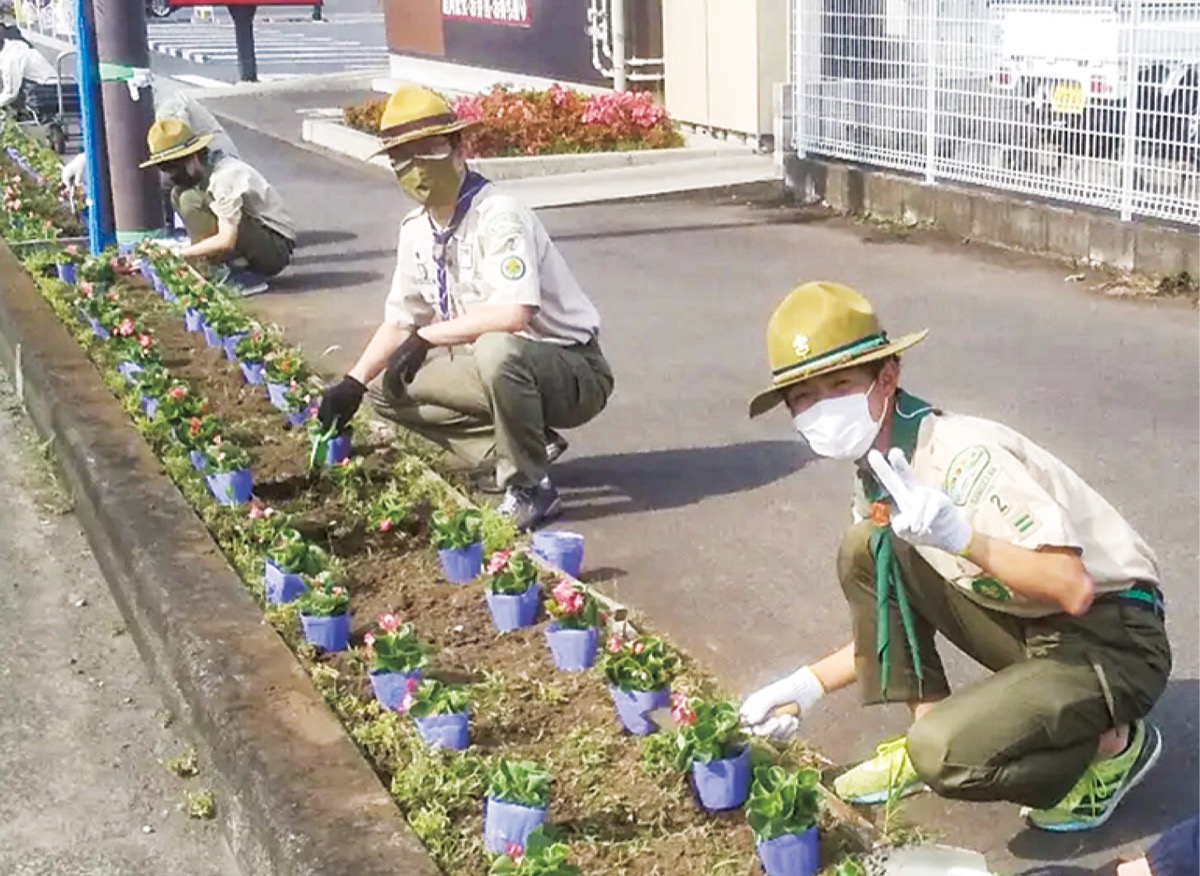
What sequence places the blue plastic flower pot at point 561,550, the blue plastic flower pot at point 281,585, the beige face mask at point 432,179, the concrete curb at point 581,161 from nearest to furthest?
the blue plastic flower pot at point 281,585, the blue plastic flower pot at point 561,550, the beige face mask at point 432,179, the concrete curb at point 581,161

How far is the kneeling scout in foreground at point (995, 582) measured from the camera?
3072mm

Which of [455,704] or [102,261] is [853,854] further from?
[102,261]

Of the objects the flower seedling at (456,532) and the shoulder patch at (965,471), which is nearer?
the shoulder patch at (965,471)

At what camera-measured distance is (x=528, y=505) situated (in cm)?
547

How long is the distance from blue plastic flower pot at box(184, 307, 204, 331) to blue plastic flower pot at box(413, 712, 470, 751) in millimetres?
4501

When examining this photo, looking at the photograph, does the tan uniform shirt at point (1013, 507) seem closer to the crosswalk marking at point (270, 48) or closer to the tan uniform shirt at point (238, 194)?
the tan uniform shirt at point (238, 194)

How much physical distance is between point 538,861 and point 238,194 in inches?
259

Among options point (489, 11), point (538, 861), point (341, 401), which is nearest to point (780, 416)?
point (341, 401)

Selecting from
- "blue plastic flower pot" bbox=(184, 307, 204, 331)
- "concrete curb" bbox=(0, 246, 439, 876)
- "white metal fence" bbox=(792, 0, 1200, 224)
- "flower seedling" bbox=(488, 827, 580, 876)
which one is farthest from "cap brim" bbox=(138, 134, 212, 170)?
"flower seedling" bbox=(488, 827, 580, 876)

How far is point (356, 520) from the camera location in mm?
5383

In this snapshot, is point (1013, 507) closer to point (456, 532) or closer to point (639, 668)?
point (639, 668)

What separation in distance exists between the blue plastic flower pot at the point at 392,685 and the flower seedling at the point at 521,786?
694mm

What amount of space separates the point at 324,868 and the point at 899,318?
18.8 ft

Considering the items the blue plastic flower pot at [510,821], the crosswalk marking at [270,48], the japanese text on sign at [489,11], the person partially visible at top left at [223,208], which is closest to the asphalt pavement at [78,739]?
the blue plastic flower pot at [510,821]
